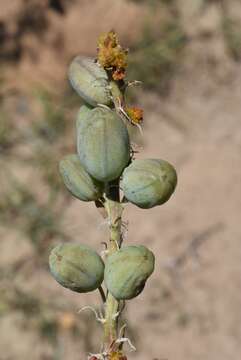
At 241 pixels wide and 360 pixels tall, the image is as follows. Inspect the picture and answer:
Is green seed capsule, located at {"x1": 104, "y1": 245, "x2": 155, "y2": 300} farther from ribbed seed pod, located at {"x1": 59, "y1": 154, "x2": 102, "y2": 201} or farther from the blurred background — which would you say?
the blurred background

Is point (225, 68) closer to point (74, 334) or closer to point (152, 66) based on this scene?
point (152, 66)

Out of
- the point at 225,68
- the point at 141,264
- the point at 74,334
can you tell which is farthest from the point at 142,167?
the point at 225,68

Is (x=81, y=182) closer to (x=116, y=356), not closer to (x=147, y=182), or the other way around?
(x=147, y=182)

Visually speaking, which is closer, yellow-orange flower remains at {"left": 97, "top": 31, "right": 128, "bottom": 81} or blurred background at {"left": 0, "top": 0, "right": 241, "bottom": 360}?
yellow-orange flower remains at {"left": 97, "top": 31, "right": 128, "bottom": 81}

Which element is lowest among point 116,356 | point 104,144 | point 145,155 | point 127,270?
point 145,155

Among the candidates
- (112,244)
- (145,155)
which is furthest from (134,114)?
(145,155)

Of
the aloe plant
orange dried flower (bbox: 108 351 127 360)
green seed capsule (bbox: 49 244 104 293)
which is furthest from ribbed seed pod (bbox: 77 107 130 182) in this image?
orange dried flower (bbox: 108 351 127 360)
